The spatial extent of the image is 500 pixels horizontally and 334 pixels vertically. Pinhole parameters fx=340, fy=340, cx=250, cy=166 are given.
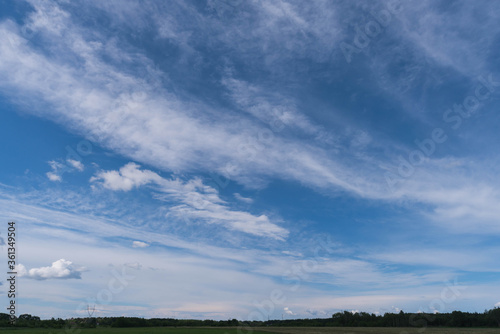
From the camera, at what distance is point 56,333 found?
3031 inches

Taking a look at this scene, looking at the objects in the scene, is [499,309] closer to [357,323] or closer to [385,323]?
[385,323]

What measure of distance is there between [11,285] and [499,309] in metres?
176

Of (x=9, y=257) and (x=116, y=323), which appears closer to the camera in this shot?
(x=9, y=257)

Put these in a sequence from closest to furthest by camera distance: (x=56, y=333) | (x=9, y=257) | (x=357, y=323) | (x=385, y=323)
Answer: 1. (x=9, y=257)
2. (x=56, y=333)
3. (x=385, y=323)
4. (x=357, y=323)

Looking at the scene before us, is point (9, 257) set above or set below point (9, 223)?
below

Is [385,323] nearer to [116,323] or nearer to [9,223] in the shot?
[116,323]

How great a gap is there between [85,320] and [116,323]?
1685cm

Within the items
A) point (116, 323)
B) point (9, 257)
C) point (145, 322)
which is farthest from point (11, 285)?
point (145, 322)

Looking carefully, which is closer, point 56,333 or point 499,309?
point 56,333

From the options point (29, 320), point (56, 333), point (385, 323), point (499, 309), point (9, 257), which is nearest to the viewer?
point (9, 257)

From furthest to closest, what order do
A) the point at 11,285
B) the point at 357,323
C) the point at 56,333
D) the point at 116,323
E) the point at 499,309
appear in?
the point at 357,323
the point at 116,323
the point at 499,309
the point at 56,333
the point at 11,285

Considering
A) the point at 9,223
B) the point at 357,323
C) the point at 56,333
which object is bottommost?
the point at 357,323

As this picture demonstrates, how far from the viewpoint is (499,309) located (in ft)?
476

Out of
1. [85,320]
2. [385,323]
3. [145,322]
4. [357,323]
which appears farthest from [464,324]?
[85,320]
